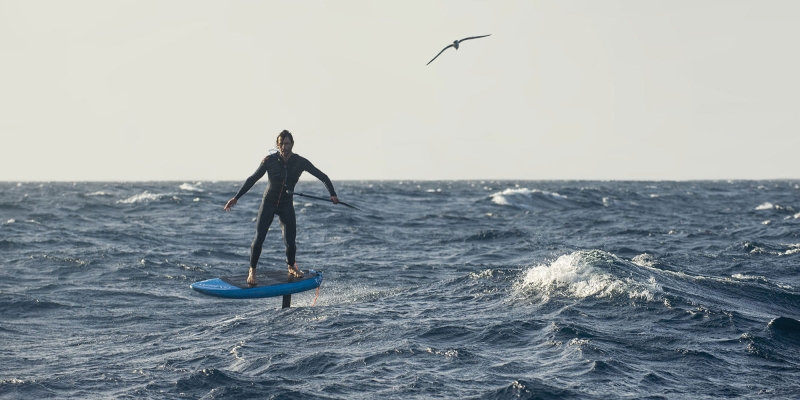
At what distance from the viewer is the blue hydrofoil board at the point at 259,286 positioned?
39.3 ft

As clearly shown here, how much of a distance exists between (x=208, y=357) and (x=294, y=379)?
190 cm

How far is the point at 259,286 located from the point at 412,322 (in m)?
2.72

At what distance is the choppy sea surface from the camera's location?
8.58 meters

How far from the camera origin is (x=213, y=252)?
2402cm

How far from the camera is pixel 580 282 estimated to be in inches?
563

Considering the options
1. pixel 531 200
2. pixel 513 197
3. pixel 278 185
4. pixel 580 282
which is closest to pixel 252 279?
pixel 278 185

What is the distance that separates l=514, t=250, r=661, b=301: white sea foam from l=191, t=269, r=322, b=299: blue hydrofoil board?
15.0 ft

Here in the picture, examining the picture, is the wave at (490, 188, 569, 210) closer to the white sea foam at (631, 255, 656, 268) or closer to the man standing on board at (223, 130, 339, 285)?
the white sea foam at (631, 255, 656, 268)

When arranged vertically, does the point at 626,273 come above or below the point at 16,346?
above

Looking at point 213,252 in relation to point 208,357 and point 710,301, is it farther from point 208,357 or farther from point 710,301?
point 710,301

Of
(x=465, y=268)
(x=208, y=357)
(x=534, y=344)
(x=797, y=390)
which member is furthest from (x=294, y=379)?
(x=465, y=268)

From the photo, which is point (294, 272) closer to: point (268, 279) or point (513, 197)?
point (268, 279)

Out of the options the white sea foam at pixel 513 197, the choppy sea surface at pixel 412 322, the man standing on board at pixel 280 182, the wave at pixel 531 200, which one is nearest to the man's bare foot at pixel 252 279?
the man standing on board at pixel 280 182

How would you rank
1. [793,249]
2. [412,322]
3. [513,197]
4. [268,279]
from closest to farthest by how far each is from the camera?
[412,322]
[268,279]
[793,249]
[513,197]
